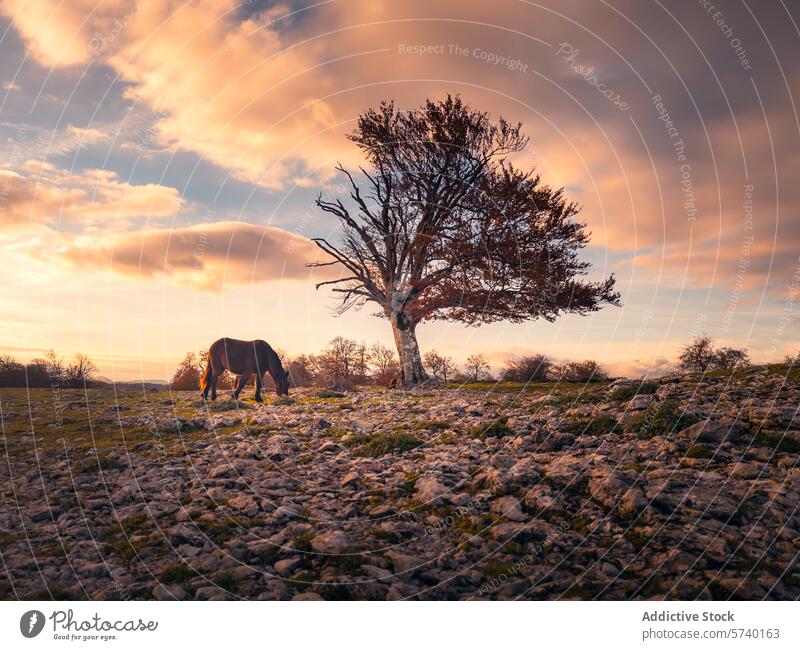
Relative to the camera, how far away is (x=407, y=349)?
25.8m

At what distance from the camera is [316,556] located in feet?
17.5

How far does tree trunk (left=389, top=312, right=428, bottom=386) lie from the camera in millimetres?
25531

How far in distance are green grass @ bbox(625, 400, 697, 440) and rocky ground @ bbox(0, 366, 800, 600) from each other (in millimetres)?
40

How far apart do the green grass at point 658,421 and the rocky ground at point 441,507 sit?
0.04 m

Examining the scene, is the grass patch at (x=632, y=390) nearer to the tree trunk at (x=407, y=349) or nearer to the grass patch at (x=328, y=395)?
the grass patch at (x=328, y=395)

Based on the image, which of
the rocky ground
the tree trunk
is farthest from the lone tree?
the rocky ground

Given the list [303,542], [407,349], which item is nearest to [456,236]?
[407,349]

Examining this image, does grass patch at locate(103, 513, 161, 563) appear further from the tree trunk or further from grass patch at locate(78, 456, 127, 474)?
the tree trunk

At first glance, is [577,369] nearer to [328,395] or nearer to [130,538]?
[328,395]

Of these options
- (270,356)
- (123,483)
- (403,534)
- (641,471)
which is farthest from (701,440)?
(270,356)

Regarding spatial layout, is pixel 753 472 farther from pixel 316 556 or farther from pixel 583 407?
pixel 316 556

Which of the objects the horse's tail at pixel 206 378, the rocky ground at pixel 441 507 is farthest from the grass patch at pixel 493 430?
the horse's tail at pixel 206 378

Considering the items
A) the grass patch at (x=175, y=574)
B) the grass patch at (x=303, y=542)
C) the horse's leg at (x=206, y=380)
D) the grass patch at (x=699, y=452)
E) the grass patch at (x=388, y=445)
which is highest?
the horse's leg at (x=206, y=380)

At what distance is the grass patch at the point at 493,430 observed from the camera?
1013cm
